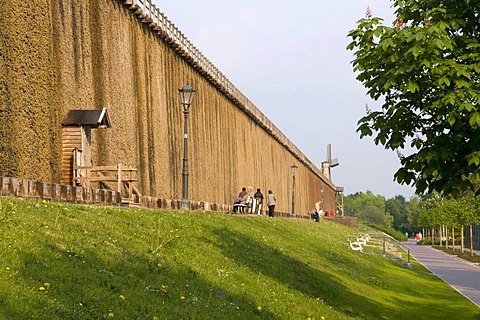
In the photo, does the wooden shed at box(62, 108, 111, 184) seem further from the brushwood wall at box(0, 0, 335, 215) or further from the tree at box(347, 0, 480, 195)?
the tree at box(347, 0, 480, 195)

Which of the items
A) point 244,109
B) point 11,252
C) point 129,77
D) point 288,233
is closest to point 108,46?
point 129,77

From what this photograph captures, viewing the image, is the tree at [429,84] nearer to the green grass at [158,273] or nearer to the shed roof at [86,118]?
the green grass at [158,273]

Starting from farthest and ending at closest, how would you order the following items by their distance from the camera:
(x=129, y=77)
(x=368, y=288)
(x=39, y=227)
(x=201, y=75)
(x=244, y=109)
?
1. (x=244, y=109)
2. (x=201, y=75)
3. (x=129, y=77)
4. (x=368, y=288)
5. (x=39, y=227)

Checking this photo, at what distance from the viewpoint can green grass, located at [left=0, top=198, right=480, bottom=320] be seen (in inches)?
356

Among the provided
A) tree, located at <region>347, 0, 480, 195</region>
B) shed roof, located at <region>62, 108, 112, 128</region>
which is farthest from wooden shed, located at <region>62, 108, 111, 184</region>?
tree, located at <region>347, 0, 480, 195</region>

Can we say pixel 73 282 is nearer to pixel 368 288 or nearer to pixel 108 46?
pixel 368 288

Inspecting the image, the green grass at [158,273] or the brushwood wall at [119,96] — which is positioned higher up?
the brushwood wall at [119,96]

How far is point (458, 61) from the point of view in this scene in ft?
47.6

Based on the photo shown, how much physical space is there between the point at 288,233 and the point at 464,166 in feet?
57.3

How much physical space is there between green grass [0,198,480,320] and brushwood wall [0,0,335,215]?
6522mm

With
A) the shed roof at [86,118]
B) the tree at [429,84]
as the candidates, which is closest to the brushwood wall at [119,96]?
the shed roof at [86,118]

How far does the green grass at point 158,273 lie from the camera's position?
9.05 m

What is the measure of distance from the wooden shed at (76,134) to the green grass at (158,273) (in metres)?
6.38

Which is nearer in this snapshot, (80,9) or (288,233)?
(80,9)
